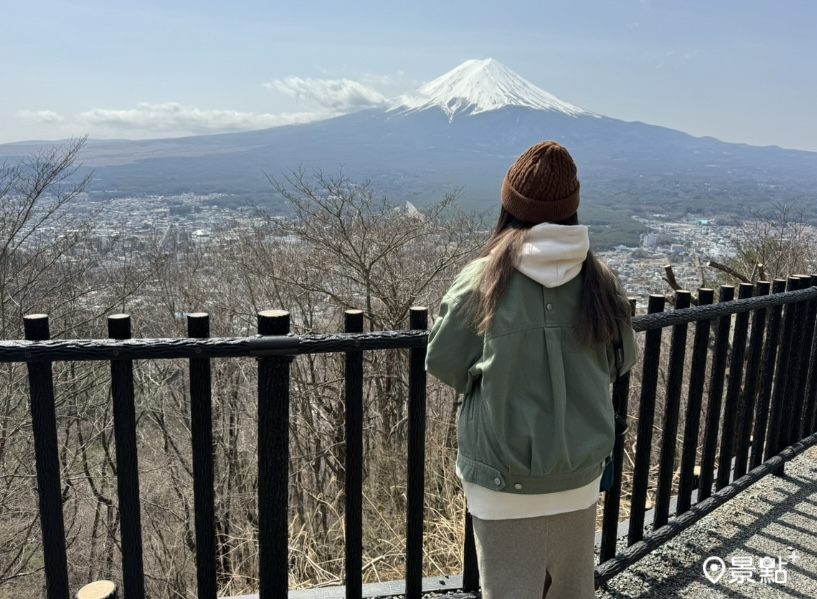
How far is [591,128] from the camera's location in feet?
504

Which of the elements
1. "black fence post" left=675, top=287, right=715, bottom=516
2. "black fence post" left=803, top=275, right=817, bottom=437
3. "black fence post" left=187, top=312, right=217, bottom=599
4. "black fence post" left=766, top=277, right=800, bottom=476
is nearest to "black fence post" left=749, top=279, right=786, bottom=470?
"black fence post" left=766, top=277, right=800, bottom=476

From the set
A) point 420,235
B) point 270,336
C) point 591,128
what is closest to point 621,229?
point 420,235

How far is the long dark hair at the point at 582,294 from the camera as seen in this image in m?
1.69

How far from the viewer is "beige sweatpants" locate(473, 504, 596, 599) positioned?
1786 millimetres

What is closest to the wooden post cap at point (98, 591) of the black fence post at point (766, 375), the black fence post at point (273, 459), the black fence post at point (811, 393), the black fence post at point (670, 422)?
the black fence post at point (273, 459)

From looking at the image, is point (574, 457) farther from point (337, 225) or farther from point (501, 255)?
point (337, 225)

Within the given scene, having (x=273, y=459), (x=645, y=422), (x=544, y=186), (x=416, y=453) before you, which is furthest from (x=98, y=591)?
(x=645, y=422)

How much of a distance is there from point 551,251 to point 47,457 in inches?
64.4

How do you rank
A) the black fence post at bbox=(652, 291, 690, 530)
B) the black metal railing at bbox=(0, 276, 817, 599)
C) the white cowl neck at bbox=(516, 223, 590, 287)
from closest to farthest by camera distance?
the white cowl neck at bbox=(516, 223, 590, 287)
the black metal railing at bbox=(0, 276, 817, 599)
the black fence post at bbox=(652, 291, 690, 530)

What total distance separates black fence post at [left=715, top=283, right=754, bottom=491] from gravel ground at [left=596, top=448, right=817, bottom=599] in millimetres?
270

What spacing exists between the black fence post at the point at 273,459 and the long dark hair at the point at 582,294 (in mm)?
715

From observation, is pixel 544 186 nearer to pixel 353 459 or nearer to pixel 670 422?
pixel 353 459

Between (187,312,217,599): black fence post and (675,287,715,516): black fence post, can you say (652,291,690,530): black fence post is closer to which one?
(675,287,715,516): black fence post

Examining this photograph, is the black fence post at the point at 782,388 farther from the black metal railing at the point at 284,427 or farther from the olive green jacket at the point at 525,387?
the olive green jacket at the point at 525,387
